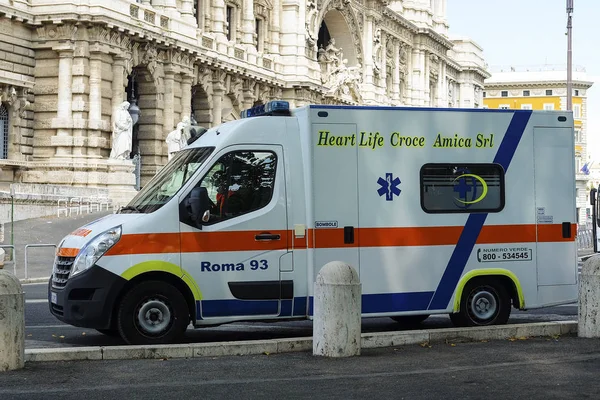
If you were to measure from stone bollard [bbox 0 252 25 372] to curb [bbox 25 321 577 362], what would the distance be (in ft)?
1.26

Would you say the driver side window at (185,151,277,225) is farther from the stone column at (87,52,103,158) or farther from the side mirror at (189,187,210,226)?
the stone column at (87,52,103,158)

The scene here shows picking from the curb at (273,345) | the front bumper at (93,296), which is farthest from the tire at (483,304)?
the front bumper at (93,296)

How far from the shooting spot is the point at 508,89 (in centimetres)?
11106

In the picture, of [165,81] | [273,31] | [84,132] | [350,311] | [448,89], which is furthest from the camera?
[448,89]

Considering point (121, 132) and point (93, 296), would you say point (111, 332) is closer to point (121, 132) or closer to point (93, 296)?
point (93, 296)

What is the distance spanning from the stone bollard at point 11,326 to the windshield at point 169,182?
201 cm

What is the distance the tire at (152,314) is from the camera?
1072 centimetres

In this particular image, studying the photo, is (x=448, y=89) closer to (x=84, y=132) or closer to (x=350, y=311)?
(x=84, y=132)

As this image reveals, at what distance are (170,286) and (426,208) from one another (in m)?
3.11

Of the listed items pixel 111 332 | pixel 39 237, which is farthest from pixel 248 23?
pixel 111 332

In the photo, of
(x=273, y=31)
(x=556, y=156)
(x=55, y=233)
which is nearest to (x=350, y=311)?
(x=556, y=156)

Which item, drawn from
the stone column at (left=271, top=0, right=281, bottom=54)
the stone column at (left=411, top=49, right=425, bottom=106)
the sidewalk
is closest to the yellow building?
the stone column at (left=411, top=49, right=425, bottom=106)

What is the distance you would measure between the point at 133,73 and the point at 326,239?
26.5m

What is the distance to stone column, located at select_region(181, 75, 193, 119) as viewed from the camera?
127 ft
